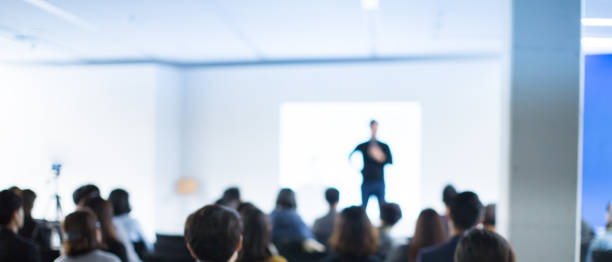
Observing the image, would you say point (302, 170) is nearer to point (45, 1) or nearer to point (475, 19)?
point (475, 19)

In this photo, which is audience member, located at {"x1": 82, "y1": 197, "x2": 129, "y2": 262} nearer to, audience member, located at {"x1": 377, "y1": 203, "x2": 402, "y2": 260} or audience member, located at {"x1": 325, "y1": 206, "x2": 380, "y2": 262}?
audience member, located at {"x1": 325, "y1": 206, "x2": 380, "y2": 262}

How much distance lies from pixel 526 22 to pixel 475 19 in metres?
2.53

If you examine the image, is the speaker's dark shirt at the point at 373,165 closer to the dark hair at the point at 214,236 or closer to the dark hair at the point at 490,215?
the dark hair at the point at 490,215

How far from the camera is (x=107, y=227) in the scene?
2875 millimetres

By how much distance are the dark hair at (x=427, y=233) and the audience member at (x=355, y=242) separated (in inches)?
10.9

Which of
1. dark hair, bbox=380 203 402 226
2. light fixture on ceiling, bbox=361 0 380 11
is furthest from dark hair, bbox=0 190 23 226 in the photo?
light fixture on ceiling, bbox=361 0 380 11

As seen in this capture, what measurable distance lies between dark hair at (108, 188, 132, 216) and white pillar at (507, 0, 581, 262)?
8.76 ft

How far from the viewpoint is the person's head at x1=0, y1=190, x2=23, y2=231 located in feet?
9.21

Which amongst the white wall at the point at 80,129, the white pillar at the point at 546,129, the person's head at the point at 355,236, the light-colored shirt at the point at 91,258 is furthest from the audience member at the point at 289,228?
the white wall at the point at 80,129

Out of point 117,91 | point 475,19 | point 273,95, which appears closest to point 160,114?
point 117,91

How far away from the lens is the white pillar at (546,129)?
7.54 feet

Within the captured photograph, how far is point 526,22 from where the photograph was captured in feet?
7.65

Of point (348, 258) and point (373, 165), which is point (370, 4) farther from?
point (348, 258)

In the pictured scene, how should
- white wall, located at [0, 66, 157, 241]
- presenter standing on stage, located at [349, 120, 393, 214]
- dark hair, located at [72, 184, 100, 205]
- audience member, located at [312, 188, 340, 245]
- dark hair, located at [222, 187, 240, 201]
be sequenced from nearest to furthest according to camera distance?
1. dark hair, located at [72, 184, 100, 205]
2. audience member, located at [312, 188, 340, 245]
3. dark hair, located at [222, 187, 240, 201]
4. presenter standing on stage, located at [349, 120, 393, 214]
5. white wall, located at [0, 66, 157, 241]
